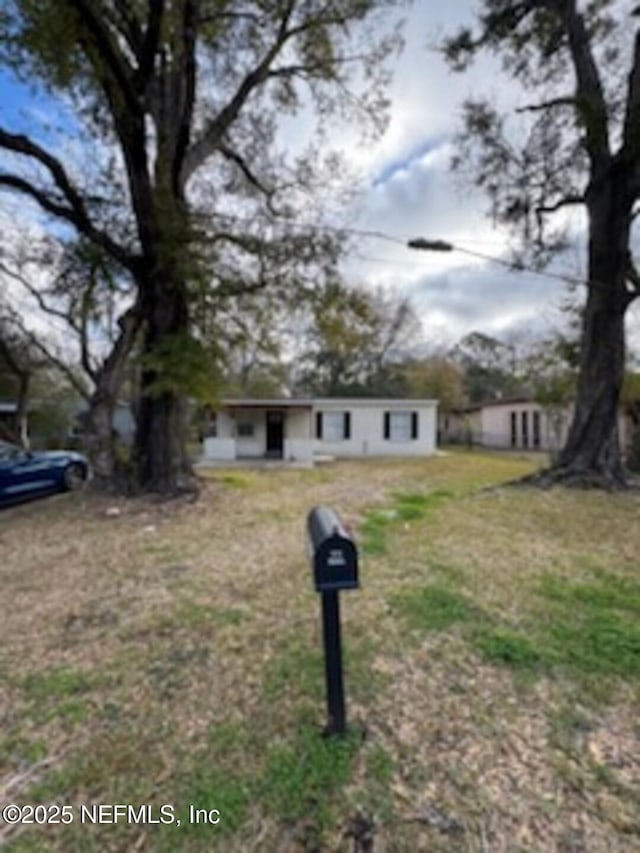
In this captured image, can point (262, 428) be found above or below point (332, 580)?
above

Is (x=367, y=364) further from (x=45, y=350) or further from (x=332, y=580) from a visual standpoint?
(x=332, y=580)

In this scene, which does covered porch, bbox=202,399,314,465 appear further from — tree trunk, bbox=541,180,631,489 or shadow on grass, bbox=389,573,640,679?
shadow on grass, bbox=389,573,640,679

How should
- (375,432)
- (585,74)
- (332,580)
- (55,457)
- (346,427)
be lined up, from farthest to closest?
(346,427) < (375,432) < (55,457) < (585,74) < (332,580)

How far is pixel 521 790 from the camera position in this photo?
206 cm

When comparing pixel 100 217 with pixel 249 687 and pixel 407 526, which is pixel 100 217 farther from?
pixel 249 687

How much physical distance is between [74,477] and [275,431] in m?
9.81

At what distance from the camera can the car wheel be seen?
1010 cm

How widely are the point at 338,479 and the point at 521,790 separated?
10914 mm

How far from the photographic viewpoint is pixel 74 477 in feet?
33.8

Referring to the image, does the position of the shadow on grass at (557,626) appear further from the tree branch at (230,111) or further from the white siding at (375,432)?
the white siding at (375,432)

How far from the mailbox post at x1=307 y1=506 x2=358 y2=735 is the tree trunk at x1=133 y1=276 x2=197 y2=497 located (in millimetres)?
6805

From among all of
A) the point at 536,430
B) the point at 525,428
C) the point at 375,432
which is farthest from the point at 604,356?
the point at 525,428

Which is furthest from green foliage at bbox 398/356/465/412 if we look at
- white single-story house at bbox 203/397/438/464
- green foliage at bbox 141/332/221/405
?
green foliage at bbox 141/332/221/405

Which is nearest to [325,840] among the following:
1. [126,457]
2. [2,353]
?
[126,457]
